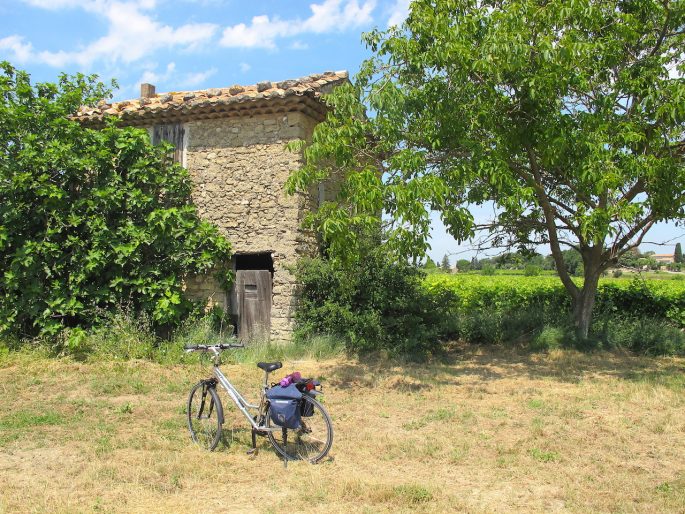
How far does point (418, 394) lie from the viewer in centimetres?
773

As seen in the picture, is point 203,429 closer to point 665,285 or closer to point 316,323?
point 316,323

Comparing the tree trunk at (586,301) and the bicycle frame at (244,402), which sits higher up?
the tree trunk at (586,301)

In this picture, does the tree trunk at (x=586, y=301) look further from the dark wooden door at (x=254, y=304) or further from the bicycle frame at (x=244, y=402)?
the bicycle frame at (x=244, y=402)

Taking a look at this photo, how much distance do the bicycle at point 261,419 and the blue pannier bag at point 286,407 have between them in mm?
42

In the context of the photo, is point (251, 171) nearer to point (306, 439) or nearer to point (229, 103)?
point (229, 103)

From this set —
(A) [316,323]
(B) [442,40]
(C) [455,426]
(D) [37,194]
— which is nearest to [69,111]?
(D) [37,194]

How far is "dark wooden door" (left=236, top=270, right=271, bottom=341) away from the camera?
35.3 ft

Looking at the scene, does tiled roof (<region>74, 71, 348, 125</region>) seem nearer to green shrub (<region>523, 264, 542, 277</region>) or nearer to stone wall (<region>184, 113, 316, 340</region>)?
Result: stone wall (<region>184, 113, 316, 340</region>)

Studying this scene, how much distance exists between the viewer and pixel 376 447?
18.3 ft

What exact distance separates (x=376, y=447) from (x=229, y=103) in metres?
7.19

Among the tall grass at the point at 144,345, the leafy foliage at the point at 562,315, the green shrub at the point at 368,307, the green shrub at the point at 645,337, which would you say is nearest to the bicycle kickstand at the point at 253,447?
the tall grass at the point at 144,345

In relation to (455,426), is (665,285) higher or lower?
higher

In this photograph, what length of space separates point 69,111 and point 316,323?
19.3 feet

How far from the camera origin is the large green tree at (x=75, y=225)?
9773mm
